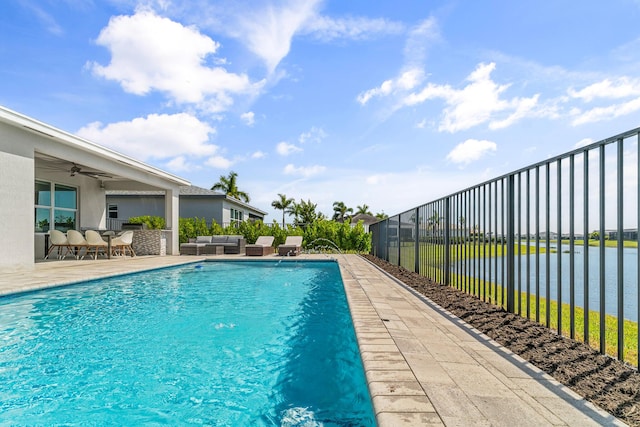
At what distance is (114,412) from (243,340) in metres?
1.68

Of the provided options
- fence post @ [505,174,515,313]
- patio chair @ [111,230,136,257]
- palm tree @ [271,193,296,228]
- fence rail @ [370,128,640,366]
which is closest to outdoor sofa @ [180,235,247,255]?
patio chair @ [111,230,136,257]

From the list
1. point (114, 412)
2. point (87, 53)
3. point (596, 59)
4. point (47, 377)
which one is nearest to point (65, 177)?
point (87, 53)

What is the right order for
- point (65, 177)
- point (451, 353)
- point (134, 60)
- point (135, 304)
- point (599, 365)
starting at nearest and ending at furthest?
point (599, 365) → point (451, 353) → point (135, 304) → point (134, 60) → point (65, 177)

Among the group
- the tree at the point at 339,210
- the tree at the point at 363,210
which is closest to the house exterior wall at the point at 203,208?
the tree at the point at 339,210

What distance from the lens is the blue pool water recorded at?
2.54 m

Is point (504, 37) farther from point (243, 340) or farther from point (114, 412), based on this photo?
point (114, 412)

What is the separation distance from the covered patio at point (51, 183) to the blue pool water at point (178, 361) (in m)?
3.09

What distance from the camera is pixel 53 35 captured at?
952 cm

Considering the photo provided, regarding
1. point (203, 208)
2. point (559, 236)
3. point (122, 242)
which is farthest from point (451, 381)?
point (203, 208)

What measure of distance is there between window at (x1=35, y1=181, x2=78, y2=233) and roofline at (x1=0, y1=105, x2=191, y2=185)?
3.33 m

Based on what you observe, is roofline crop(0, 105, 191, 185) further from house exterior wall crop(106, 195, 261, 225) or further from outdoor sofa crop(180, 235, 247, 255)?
house exterior wall crop(106, 195, 261, 225)

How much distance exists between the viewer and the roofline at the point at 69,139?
308 inches

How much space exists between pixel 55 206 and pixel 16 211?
5.92 meters

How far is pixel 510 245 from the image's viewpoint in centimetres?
421
